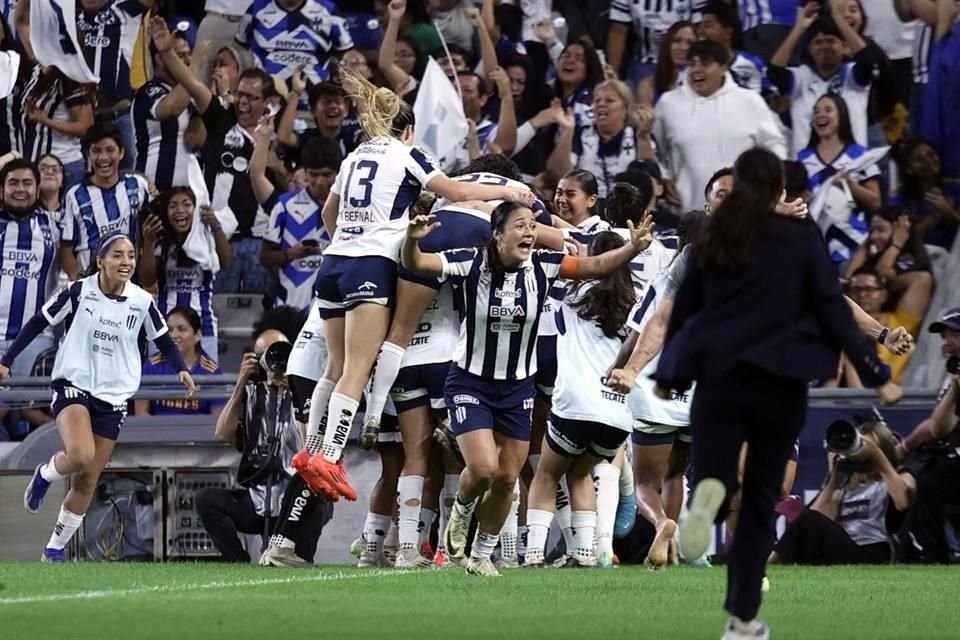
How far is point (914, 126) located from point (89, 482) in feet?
27.8

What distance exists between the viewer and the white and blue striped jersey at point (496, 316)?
11188 mm

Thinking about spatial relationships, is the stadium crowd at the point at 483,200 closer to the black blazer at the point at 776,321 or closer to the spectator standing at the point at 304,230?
the spectator standing at the point at 304,230

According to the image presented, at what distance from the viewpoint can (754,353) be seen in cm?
737

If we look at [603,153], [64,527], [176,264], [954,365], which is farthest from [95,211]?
[954,365]

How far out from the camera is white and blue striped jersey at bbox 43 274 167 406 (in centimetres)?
1391

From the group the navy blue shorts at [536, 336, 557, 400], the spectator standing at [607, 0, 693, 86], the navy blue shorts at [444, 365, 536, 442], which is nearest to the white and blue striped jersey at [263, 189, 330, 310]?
the spectator standing at [607, 0, 693, 86]

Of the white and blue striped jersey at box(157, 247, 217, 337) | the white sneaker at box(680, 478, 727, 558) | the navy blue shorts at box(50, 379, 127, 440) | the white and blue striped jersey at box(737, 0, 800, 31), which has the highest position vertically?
the white and blue striped jersey at box(737, 0, 800, 31)

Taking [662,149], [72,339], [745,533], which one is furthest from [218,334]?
[745,533]

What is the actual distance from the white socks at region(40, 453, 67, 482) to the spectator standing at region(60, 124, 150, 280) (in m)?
2.89

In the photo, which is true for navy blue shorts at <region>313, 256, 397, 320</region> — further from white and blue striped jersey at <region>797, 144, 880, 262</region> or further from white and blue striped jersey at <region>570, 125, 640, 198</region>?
white and blue striped jersey at <region>797, 144, 880, 262</region>

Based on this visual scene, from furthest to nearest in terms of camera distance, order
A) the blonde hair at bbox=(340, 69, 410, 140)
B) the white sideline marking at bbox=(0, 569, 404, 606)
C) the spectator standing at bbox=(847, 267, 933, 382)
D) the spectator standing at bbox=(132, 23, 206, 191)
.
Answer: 1. the spectator standing at bbox=(132, 23, 206, 191)
2. the spectator standing at bbox=(847, 267, 933, 382)
3. the blonde hair at bbox=(340, 69, 410, 140)
4. the white sideline marking at bbox=(0, 569, 404, 606)

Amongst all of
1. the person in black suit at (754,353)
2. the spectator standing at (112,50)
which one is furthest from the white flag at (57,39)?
the person in black suit at (754,353)

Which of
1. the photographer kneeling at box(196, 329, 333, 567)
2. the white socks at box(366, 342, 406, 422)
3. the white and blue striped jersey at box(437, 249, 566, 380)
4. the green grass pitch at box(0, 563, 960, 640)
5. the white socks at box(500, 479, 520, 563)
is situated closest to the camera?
the green grass pitch at box(0, 563, 960, 640)

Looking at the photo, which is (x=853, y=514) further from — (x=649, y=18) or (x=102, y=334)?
(x=649, y=18)
